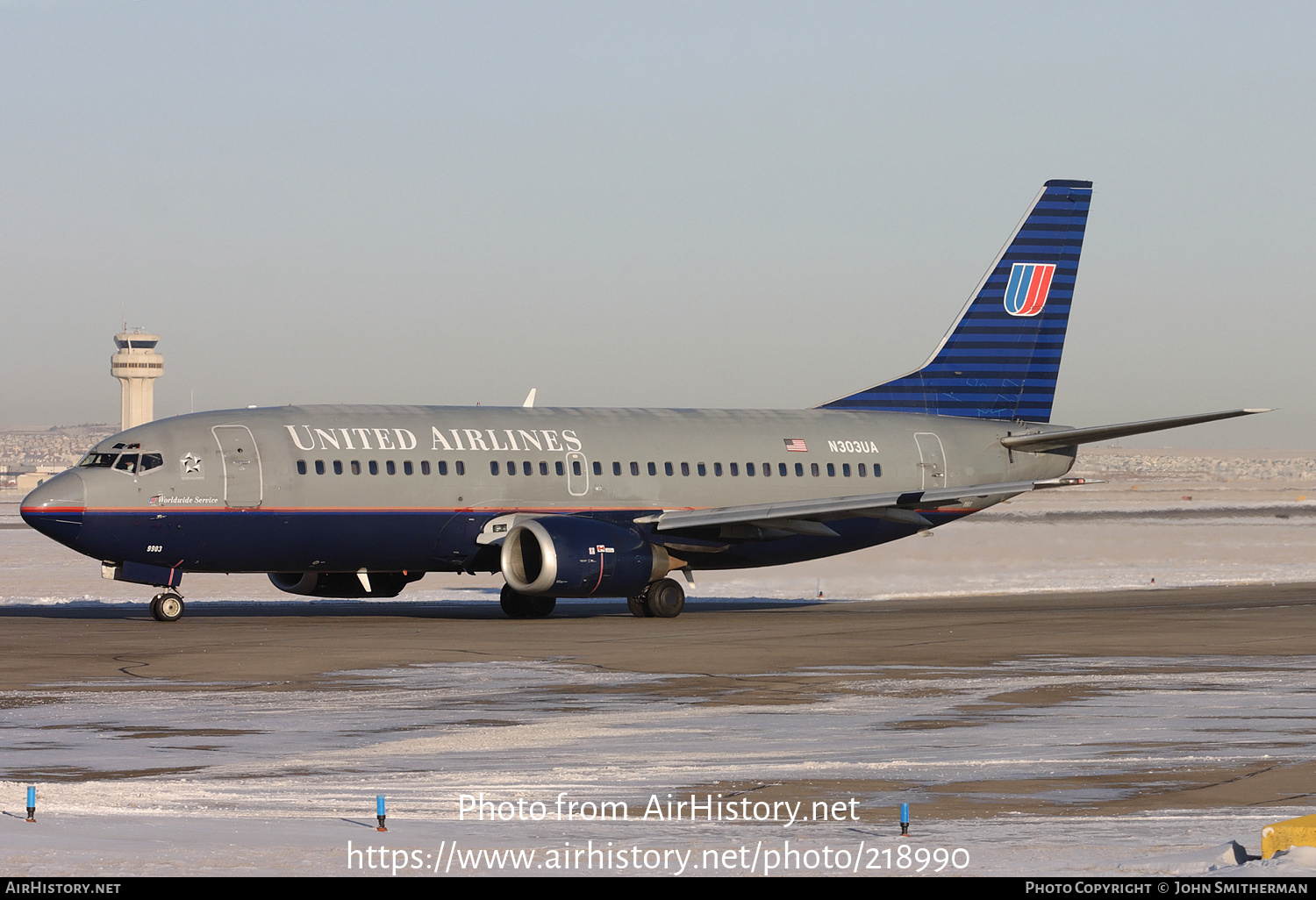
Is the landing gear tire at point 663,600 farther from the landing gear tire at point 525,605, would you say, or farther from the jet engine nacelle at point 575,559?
the landing gear tire at point 525,605

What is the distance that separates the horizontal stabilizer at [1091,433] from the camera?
34.9m

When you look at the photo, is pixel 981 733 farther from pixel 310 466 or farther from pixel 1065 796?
pixel 310 466

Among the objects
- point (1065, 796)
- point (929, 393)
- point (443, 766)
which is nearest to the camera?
point (1065, 796)

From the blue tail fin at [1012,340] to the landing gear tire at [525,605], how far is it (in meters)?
9.99

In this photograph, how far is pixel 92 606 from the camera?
36.3m

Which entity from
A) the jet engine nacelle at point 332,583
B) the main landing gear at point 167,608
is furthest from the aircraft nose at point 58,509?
the jet engine nacelle at point 332,583

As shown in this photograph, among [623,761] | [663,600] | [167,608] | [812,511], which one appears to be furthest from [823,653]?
Result: [167,608]

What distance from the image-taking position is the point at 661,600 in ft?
110

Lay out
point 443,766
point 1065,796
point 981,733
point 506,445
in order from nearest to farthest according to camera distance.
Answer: point 1065,796 < point 443,766 < point 981,733 < point 506,445

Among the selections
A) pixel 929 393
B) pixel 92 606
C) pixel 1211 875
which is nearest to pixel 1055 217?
pixel 929 393

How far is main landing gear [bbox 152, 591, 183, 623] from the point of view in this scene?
31109mm

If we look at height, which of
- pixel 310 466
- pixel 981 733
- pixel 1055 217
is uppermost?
pixel 1055 217
